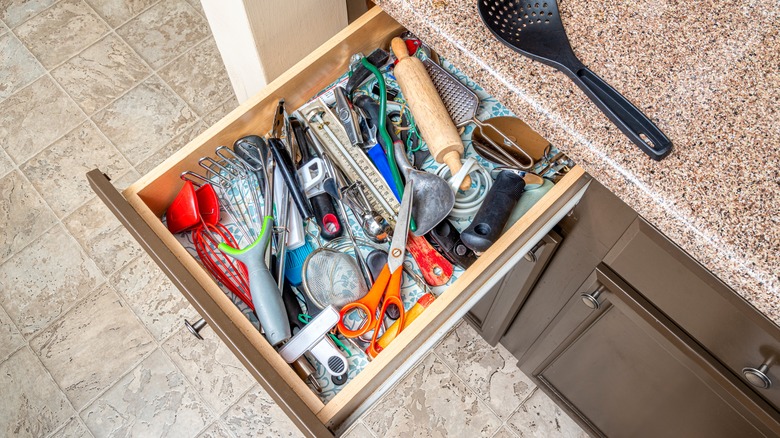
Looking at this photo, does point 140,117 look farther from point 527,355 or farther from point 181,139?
point 527,355

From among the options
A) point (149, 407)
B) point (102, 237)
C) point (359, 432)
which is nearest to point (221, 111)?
point (102, 237)

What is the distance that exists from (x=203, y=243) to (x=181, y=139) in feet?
3.21

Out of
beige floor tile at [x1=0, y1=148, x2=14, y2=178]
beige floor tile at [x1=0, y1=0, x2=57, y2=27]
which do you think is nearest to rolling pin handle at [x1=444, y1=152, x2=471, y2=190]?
beige floor tile at [x1=0, y1=148, x2=14, y2=178]

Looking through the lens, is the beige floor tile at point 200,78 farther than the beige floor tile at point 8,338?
Yes

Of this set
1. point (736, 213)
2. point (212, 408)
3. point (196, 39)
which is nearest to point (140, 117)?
point (196, 39)

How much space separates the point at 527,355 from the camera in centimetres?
126

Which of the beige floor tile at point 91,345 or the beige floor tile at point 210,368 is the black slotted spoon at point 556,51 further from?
the beige floor tile at point 91,345

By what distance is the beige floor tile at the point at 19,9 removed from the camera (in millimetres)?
1824

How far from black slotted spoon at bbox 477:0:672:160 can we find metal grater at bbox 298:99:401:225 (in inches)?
8.9

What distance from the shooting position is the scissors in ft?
2.31

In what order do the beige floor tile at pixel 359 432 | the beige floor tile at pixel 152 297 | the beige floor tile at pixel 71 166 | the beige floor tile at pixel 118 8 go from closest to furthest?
the beige floor tile at pixel 359 432, the beige floor tile at pixel 152 297, the beige floor tile at pixel 71 166, the beige floor tile at pixel 118 8

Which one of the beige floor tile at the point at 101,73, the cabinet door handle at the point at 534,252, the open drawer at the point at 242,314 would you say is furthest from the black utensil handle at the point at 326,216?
the beige floor tile at the point at 101,73

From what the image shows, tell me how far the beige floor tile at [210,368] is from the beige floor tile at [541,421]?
0.63 m

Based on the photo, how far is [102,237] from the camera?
5.10 ft
